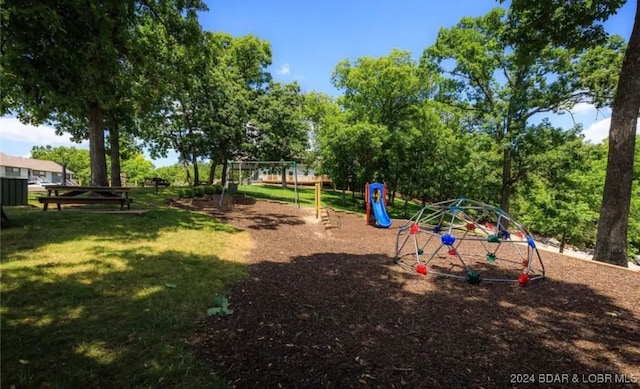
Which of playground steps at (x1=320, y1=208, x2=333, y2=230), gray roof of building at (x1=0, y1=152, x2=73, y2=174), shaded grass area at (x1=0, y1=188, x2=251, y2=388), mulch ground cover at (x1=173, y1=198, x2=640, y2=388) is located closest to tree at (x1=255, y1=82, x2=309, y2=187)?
playground steps at (x1=320, y1=208, x2=333, y2=230)

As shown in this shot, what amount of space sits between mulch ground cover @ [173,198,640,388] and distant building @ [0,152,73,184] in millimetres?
56867

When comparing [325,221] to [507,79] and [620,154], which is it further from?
[507,79]

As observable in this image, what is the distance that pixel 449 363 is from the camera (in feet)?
10.2

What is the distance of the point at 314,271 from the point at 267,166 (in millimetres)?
15334

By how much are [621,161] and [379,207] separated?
8.24 metres

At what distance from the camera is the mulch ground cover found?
291 centimetres

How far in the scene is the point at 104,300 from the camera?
3965mm

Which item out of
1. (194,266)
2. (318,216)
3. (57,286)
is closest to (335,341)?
(194,266)

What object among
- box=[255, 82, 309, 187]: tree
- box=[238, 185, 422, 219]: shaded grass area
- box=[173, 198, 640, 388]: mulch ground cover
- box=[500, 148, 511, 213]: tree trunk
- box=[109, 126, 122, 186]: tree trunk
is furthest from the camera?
box=[238, 185, 422, 219]: shaded grass area

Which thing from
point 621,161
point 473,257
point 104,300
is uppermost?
point 621,161

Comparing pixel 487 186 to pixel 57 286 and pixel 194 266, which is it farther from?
pixel 57 286

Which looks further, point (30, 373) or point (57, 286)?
point (57, 286)

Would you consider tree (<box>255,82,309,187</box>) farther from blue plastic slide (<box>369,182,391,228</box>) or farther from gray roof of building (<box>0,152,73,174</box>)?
gray roof of building (<box>0,152,73,174</box>)

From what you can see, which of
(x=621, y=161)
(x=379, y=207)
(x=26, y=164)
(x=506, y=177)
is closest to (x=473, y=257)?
(x=621, y=161)
